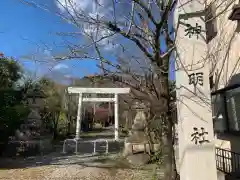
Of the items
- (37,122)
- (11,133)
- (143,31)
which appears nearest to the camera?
(143,31)

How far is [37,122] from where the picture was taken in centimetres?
1512

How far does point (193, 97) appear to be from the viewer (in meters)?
4.46

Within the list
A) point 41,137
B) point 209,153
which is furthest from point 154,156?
point 41,137

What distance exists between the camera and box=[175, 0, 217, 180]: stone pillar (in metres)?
4.30

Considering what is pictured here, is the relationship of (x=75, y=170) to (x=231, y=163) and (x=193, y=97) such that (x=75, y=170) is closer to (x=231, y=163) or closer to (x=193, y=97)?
(x=231, y=163)

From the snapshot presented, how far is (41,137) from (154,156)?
7130 mm

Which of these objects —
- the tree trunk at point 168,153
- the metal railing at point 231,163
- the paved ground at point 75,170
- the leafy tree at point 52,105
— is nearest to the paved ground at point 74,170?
the paved ground at point 75,170

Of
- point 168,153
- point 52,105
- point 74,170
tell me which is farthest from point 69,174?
point 52,105

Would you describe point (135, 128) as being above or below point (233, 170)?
above

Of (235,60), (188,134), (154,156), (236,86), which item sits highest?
(235,60)

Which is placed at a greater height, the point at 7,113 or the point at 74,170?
the point at 7,113

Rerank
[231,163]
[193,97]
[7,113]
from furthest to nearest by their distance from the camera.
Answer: [7,113], [231,163], [193,97]

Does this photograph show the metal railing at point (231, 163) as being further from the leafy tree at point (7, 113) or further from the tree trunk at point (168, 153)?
the leafy tree at point (7, 113)

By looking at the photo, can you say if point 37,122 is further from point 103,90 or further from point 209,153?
point 209,153
